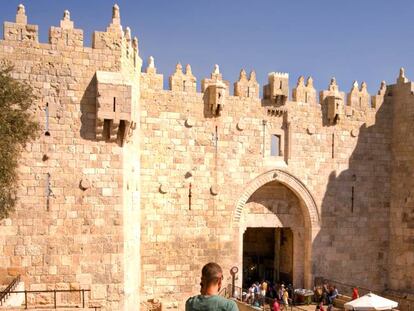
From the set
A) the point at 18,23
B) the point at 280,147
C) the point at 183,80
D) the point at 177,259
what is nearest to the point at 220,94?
the point at 183,80

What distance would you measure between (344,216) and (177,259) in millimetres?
6911

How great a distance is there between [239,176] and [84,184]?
6.52 metres

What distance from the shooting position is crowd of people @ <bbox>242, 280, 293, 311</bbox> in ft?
55.3

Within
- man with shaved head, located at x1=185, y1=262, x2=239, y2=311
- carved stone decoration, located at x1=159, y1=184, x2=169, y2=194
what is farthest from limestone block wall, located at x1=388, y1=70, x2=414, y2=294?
man with shaved head, located at x1=185, y1=262, x2=239, y2=311

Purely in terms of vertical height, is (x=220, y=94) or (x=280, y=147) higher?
(x=220, y=94)

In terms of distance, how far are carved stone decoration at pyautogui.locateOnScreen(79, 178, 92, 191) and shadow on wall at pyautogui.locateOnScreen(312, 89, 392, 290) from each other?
9680 millimetres

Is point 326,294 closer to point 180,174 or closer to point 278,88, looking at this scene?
point 180,174

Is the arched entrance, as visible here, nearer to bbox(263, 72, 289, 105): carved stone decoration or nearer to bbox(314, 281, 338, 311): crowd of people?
bbox(314, 281, 338, 311): crowd of people

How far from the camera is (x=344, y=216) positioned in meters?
19.5

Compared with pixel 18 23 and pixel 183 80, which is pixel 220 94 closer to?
pixel 183 80

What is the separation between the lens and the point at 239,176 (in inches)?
709

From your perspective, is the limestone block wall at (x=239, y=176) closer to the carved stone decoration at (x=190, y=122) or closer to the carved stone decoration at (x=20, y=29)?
the carved stone decoration at (x=190, y=122)

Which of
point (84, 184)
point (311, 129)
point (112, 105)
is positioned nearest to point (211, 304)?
point (84, 184)

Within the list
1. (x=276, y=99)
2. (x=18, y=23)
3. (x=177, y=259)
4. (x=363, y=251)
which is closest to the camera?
(x=18, y=23)
